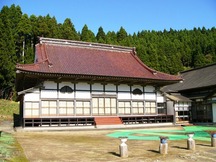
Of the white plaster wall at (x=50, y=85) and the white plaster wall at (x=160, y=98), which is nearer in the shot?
the white plaster wall at (x=50, y=85)

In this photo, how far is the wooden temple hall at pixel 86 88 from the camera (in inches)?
766

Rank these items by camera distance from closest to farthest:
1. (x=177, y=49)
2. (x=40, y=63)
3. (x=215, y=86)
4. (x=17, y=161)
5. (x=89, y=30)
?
(x=17, y=161) < (x=40, y=63) < (x=215, y=86) < (x=89, y=30) < (x=177, y=49)

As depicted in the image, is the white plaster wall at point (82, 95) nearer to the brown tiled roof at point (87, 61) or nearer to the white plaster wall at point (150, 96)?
the brown tiled roof at point (87, 61)

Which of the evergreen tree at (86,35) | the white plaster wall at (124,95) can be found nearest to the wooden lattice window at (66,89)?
Answer: the white plaster wall at (124,95)

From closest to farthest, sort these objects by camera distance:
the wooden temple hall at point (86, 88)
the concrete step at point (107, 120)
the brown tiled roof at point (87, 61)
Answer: the wooden temple hall at point (86, 88) → the brown tiled roof at point (87, 61) → the concrete step at point (107, 120)

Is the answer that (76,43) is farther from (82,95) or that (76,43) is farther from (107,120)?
(107,120)

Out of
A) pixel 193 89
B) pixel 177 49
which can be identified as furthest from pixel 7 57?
pixel 177 49

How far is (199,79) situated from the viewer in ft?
98.7

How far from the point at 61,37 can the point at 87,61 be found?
27731 millimetres

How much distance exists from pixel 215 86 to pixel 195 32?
271 feet

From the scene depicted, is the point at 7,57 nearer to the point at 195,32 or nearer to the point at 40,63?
the point at 40,63

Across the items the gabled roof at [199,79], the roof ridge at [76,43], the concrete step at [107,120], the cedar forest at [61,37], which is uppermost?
the cedar forest at [61,37]

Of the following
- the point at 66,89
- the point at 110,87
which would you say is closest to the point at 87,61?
the point at 110,87

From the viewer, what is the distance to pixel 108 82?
2239 centimetres
